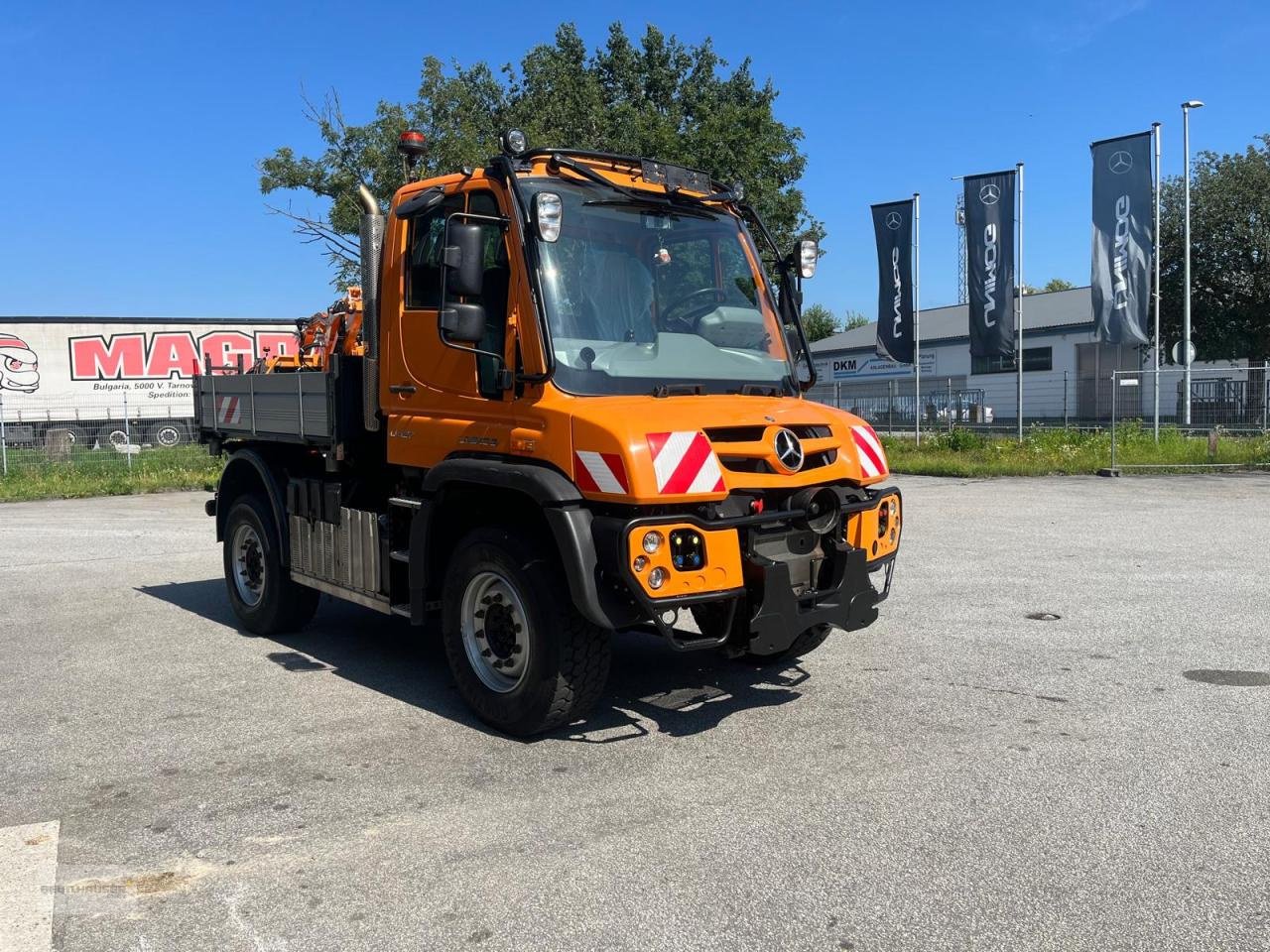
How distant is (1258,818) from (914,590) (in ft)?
16.3

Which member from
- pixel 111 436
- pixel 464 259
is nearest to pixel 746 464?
pixel 464 259

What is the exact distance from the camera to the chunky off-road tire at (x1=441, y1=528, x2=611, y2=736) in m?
5.05

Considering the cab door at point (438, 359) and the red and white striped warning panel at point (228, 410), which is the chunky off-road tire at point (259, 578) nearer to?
the red and white striped warning panel at point (228, 410)

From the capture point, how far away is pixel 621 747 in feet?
17.1

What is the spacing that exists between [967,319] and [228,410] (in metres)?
41.5

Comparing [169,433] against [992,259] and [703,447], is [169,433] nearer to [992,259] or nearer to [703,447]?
[992,259]

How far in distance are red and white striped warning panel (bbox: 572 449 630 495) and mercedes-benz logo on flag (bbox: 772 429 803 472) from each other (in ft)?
2.85

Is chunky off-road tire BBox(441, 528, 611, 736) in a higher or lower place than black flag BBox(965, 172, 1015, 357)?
lower

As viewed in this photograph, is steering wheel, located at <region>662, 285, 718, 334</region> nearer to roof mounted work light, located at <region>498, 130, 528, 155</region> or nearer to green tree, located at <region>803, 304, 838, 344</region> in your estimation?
roof mounted work light, located at <region>498, 130, 528, 155</region>

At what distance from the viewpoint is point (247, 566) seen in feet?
26.9

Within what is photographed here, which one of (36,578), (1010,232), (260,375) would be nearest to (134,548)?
(36,578)

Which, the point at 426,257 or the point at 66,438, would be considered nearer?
the point at 426,257

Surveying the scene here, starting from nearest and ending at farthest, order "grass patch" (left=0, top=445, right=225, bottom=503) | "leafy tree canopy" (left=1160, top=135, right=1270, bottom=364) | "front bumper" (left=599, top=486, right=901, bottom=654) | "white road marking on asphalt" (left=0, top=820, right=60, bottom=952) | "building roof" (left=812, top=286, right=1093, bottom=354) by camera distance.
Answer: "white road marking on asphalt" (left=0, top=820, right=60, bottom=952) → "front bumper" (left=599, top=486, right=901, bottom=654) → "grass patch" (left=0, top=445, right=225, bottom=503) → "leafy tree canopy" (left=1160, top=135, right=1270, bottom=364) → "building roof" (left=812, top=286, right=1093, bottom=354)

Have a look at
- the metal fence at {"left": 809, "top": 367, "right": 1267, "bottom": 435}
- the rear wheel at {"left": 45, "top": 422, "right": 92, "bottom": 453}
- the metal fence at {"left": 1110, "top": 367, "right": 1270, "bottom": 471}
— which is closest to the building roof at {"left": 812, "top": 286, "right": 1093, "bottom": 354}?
the metal fence at {"left": 809, "top": 367, "right": 1267, "bottom": 435}
